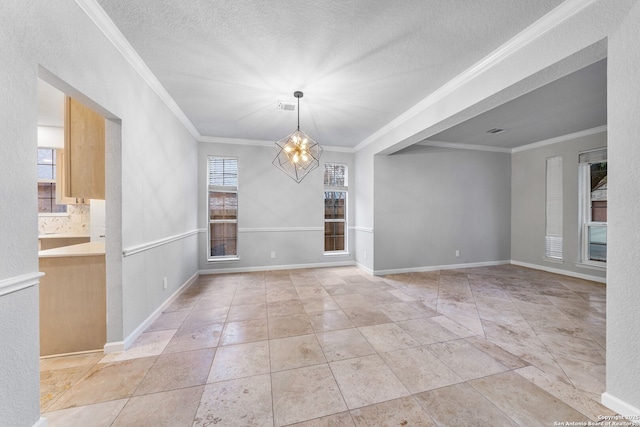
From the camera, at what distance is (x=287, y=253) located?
511 centimetres

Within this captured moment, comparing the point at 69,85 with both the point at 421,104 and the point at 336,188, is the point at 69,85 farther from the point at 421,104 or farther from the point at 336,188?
the point at 336,188

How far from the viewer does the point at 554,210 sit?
4797mm

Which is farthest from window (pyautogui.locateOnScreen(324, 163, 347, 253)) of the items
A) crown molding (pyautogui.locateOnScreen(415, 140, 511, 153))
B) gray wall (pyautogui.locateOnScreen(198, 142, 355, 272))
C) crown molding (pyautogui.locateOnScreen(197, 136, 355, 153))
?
crown molding (pyautogui.locateOnScreen(415, 140, 511, 153))

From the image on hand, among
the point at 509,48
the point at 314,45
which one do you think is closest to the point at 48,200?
the point at 314,45

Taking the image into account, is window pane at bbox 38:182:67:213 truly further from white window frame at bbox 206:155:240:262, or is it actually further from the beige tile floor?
the beige tile floor

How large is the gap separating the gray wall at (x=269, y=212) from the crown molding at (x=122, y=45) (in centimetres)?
177

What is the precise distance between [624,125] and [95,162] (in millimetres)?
3999

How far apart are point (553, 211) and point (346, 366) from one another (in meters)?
5.46

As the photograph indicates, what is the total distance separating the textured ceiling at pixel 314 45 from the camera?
5.64ft

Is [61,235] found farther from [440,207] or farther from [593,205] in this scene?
[593,205]

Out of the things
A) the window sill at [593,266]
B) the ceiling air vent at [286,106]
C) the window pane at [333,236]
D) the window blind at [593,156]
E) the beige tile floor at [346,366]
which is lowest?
the beige tile floor at [346,366]

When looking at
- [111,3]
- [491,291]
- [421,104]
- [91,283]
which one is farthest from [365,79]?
[491,291]

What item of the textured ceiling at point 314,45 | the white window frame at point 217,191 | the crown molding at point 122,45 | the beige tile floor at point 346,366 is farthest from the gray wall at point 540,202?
the crown molding at point 122,45

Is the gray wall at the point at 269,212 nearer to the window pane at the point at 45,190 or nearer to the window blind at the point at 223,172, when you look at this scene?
the window blind at the point at 223,172
